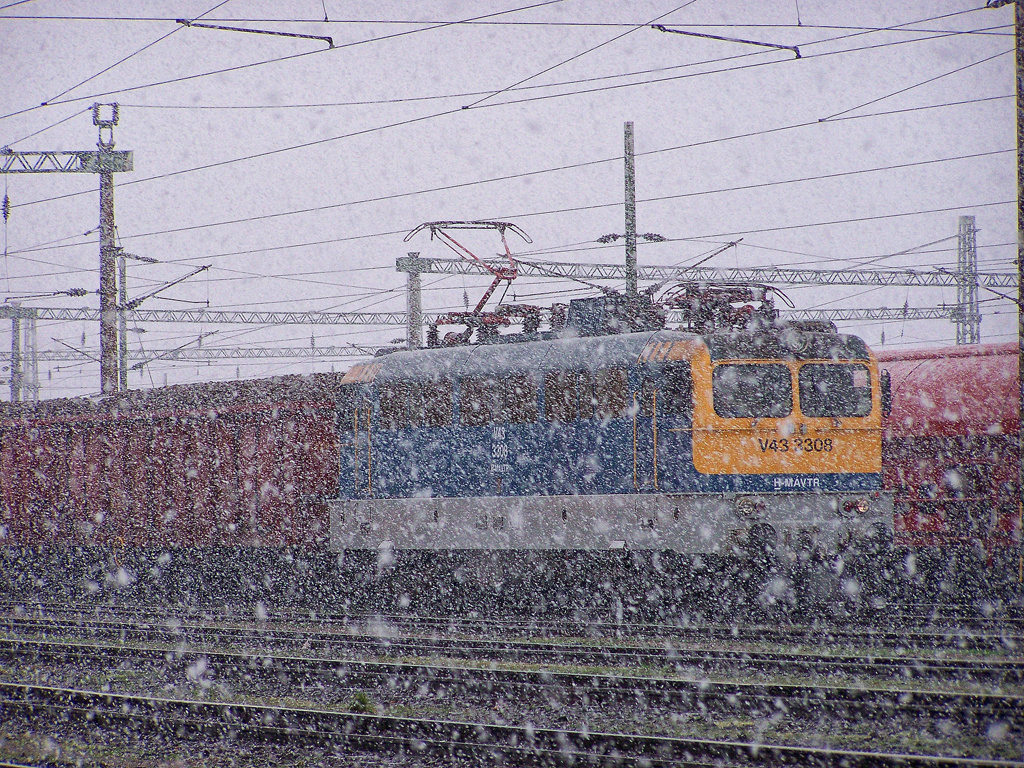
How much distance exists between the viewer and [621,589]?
13.1 m

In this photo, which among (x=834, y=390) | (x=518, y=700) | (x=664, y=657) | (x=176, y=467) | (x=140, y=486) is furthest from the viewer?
(x=140, y=486)

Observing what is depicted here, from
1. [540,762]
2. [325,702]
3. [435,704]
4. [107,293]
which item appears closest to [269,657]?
[325,702]

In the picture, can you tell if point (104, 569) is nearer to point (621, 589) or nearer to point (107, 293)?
point (107, 293)

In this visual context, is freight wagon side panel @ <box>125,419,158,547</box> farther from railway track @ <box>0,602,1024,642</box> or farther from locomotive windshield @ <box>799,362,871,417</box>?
locomotive windshield @ <box>799,362,871,417</box>

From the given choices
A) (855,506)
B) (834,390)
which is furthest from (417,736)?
(834,390)

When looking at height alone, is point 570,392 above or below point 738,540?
above

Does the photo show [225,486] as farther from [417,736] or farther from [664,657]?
[417,736]

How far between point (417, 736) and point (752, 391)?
20.6 feet

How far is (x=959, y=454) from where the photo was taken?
13773 mm

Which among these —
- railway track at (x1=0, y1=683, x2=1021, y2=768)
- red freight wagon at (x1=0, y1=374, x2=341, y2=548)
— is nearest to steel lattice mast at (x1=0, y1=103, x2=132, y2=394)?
red freight wagon at (x1=0, y1=374, x2=341, y2=548)

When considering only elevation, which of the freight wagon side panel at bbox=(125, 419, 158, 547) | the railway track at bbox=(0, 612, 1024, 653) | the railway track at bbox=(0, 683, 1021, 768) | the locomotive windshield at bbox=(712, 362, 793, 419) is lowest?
the railway track at bbox=(0, 612, 1024, 653)

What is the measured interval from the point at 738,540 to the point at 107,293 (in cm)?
1522

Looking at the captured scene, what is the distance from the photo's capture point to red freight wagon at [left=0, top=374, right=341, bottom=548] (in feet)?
49.3

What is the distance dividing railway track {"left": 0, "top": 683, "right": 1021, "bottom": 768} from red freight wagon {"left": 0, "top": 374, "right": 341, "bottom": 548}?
21.5 feet
